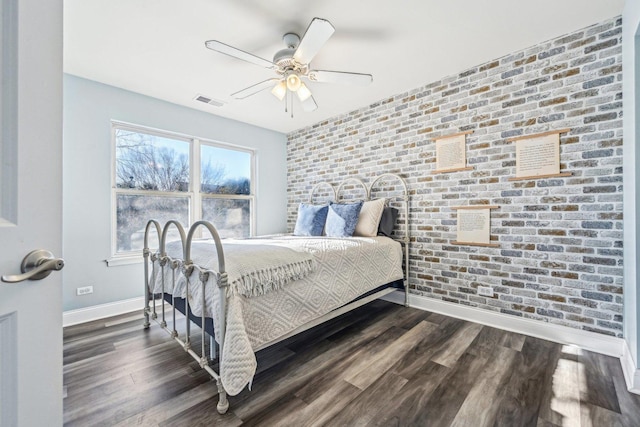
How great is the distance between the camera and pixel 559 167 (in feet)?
7.21

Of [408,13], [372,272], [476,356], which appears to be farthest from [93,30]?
[476,356]

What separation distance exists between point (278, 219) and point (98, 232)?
2362mm

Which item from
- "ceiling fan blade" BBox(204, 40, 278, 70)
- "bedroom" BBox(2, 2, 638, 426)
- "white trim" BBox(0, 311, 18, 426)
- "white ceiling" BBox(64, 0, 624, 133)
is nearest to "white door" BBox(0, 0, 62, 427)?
"white trim" BBox(0, 311, 18, 426)

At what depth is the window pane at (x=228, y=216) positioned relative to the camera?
3.78 meters

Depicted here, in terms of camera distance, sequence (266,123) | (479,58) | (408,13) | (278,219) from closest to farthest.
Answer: (408,13)
(479,58)
(266,123)
(278,219)

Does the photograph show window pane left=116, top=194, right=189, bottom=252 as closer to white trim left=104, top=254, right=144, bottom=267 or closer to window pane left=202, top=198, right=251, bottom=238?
white trim left=104, top=254, right=144, bottom=267

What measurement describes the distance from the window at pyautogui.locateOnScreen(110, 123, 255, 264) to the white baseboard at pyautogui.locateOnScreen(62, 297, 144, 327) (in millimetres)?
516

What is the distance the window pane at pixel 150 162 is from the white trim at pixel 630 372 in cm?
427

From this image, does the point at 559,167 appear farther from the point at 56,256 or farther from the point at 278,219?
the point at 278,219

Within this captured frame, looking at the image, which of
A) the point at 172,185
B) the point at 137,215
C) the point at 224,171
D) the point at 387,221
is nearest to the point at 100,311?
the point at 137,215

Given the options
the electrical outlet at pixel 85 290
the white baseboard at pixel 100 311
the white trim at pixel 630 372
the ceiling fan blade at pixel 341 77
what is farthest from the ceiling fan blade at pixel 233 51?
the white trim at pixel 630 372

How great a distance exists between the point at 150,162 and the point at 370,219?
2697mm

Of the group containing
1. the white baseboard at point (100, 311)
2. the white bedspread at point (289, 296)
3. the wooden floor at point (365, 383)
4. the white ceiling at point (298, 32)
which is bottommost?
the wooden floor at point (365, 383)

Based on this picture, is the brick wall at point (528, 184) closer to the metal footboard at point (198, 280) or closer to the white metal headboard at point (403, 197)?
the white metal headboard at point (403, 197)
